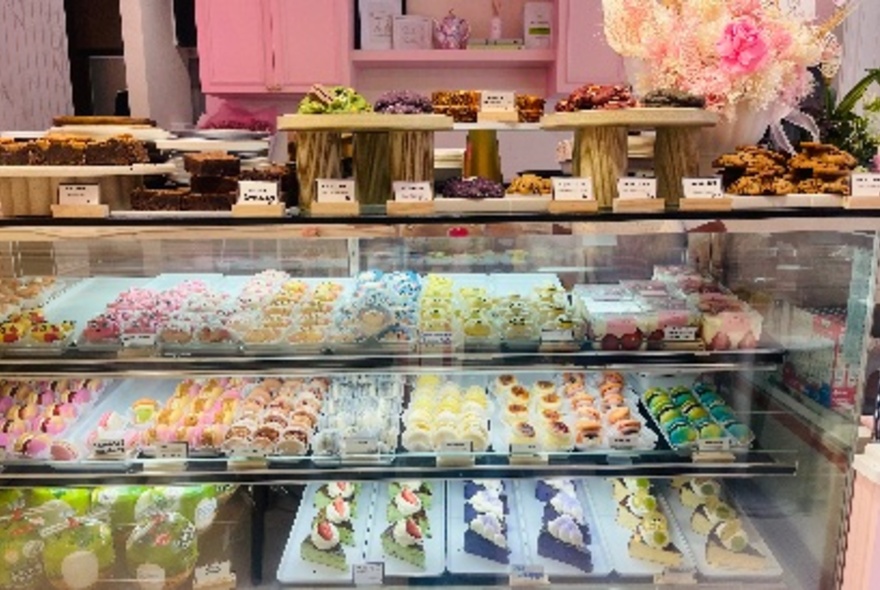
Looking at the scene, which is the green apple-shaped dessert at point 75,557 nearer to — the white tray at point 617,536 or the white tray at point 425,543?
the white tray at point 425,543

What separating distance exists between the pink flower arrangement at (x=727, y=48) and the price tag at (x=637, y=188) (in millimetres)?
349

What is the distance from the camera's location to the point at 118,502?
9.45 ft

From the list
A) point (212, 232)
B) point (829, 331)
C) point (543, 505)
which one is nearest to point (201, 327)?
point (212, 232)

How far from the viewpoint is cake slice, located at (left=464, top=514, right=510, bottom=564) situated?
2.68 metres

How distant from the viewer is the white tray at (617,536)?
8.66ft

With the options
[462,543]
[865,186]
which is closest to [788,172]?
[865,186]

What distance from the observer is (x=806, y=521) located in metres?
2.71

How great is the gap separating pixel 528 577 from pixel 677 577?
0.51m

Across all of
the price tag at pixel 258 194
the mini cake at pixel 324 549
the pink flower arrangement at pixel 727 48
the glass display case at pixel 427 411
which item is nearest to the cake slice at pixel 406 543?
the glass display case at pixel 427 411

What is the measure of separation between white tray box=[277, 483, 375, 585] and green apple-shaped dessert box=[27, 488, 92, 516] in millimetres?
781

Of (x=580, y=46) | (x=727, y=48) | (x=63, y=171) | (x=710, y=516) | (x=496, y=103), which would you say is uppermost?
(x=580, y=46)

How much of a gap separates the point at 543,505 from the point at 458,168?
1.32 metres

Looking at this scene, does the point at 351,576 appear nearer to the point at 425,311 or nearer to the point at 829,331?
the point at 425,311

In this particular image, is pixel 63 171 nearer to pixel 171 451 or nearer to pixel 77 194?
pixel 77 194
